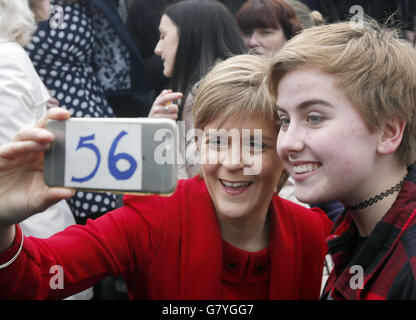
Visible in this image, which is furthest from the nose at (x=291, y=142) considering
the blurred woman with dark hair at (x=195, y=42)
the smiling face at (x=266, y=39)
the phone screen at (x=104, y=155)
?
the smiling face at (x=266, y=39)

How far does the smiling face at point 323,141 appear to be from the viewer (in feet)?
4.94

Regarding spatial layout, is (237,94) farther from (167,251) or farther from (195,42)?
(195,42)

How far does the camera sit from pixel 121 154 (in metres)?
1.20

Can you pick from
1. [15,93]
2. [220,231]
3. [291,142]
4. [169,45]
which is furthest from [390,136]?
[169,45]

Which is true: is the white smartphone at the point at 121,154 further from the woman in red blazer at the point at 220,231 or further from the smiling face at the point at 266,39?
the smiling face at the point at 266,39

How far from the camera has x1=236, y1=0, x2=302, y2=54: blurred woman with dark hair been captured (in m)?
3.57

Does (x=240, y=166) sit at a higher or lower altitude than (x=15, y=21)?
lower

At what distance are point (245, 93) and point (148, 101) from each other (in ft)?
6.34

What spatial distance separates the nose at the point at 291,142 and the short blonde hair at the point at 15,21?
1648 mm

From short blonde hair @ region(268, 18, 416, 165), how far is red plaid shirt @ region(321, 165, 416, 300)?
0.71 feet

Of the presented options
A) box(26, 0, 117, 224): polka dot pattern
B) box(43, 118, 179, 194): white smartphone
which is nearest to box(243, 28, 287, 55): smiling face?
box(26, 0, 117, 224): polka dot pattern

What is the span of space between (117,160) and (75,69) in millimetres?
2091

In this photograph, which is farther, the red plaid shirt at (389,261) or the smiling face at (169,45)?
the smiling face at (169,45)
